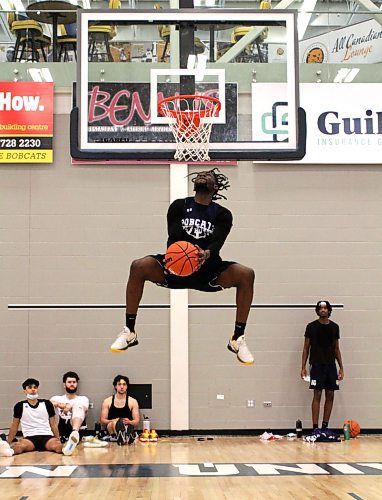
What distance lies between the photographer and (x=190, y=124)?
7496 mm

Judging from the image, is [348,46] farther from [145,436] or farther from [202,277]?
[202,277]

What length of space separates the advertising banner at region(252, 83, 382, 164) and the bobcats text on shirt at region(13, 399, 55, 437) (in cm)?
535

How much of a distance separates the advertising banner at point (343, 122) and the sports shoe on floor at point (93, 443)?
5.19 meters

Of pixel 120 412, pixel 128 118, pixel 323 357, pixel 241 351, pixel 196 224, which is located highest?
pixel 128 118

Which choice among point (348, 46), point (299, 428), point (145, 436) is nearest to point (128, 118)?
point (348, 46)

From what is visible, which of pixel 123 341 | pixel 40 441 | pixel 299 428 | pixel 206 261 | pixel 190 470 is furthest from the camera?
pixel 299 428

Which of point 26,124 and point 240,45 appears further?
point 26,124

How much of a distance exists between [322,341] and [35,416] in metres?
4.28

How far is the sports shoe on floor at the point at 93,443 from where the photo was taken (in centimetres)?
1077

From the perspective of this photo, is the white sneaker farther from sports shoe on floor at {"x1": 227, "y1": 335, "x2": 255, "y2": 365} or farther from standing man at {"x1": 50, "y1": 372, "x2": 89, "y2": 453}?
sports shoe on floor at {"x1": 227, "y1": 335, "x2": 255, "y2": 365}

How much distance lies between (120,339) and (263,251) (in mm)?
5853

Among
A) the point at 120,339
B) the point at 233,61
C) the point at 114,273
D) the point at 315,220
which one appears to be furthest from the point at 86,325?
the point at 120,339

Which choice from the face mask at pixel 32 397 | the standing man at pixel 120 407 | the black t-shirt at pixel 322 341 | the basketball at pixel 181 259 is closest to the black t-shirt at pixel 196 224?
the basketball at pixel 181 259

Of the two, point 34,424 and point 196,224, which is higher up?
point 196,224
